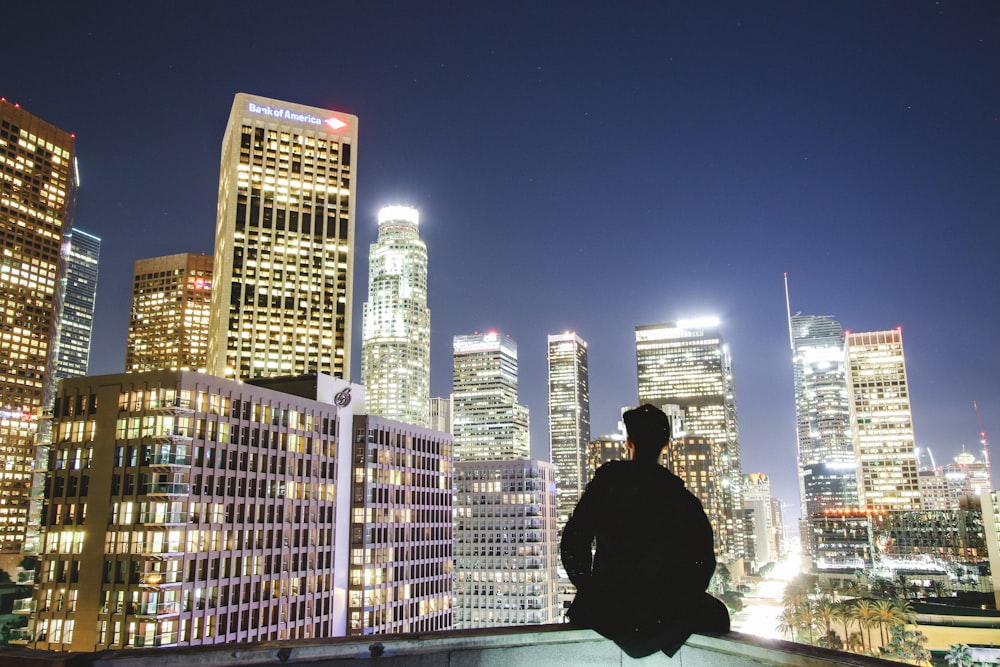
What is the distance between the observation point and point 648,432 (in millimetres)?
6125

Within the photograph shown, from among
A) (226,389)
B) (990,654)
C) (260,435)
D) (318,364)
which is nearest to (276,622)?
(260,435)

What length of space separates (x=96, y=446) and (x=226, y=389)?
14.7m

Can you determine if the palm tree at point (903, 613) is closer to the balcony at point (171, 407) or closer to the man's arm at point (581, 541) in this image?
the balcony at point (171, 407)

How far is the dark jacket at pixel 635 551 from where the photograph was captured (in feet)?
18.4

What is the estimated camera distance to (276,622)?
87.5 meters

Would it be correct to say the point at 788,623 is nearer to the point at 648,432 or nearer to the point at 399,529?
the point at 399,529

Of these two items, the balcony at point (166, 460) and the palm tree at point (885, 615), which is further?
the palm tree at point (885, 615)

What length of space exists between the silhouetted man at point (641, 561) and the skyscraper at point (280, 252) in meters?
184

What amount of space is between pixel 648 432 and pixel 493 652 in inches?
Answer: 106

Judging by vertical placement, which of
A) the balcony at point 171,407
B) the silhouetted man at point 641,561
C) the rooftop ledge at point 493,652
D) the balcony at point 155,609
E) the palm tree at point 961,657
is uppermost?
the balcony at point 171,407

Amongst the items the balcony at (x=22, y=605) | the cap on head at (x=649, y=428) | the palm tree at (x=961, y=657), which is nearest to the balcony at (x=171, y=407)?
the balcony at (x=22, y=605)

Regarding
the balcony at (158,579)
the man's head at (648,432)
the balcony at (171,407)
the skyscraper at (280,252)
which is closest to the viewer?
the man's head at (648,432)

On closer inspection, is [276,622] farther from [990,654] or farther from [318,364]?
[318,364]

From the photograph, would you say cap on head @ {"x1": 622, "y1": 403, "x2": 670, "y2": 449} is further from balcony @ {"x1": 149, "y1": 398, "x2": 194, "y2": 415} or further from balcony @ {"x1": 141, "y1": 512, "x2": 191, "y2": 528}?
balcony @ {"x1": 149, "y1": 398, "x2": 194, "y2": 415}
